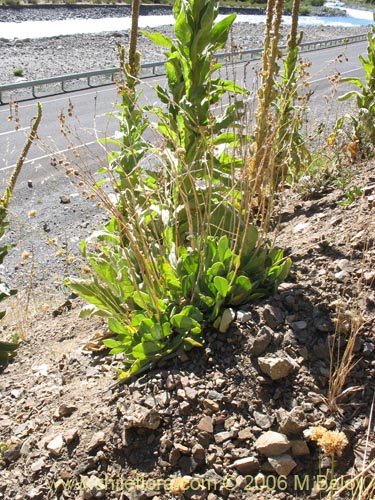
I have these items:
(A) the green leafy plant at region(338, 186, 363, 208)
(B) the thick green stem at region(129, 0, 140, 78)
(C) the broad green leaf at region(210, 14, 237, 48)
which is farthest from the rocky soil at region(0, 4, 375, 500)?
(B) the thick green stem at region(129, 0, 140, 78)

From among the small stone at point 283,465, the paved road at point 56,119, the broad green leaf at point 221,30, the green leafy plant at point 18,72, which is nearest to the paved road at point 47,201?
the paved road at point 56,119

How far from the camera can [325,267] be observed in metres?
3.81

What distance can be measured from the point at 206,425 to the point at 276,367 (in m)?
0.43

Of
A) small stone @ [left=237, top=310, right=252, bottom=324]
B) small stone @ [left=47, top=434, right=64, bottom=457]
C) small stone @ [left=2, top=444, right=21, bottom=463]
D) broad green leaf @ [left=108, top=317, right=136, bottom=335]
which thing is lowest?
small stone @ [left=2, top=444, right=21, bottom=463]

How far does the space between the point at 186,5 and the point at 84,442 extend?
8.93 feet

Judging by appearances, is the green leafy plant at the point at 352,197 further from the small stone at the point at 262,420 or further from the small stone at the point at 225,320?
the small stone at the point at 262,420

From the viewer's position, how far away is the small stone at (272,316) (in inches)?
133

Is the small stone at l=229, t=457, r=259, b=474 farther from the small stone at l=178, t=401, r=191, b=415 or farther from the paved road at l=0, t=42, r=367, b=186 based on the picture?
the paved road at l=0, t=42, r=367, b=186

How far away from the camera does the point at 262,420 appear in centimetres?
297

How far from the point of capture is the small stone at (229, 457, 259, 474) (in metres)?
2.80

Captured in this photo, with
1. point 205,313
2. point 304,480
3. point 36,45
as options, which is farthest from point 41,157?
point 36,45

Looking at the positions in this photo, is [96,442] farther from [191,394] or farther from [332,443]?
[332,443]

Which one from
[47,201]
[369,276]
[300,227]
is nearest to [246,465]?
[369,276]

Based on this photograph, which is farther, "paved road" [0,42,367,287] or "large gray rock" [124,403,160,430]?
"paved road" [0,42,367,287]
